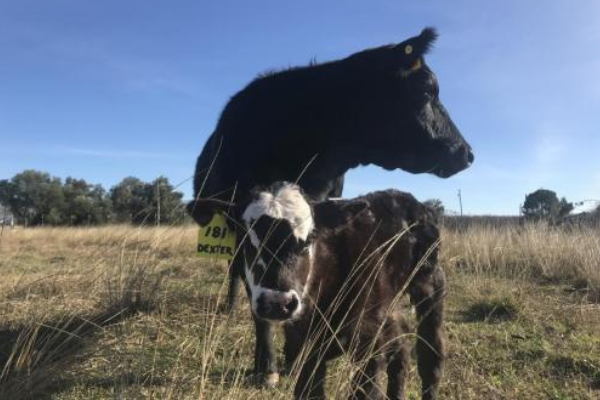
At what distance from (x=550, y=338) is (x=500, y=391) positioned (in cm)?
172

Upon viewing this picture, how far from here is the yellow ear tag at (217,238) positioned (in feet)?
12.0

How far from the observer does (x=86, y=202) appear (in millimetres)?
24016

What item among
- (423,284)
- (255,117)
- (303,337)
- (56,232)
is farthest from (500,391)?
(56,232)

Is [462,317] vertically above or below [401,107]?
below

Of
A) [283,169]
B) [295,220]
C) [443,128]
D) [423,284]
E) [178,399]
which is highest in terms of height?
[443,128]

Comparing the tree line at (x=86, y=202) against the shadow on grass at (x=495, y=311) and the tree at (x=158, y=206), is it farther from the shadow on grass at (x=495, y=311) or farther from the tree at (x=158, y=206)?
the shadow on grass at (x=495, y=311)

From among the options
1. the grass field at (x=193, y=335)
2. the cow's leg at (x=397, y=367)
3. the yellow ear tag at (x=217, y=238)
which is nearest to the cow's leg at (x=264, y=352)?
the grass field at (x=193, y=335)

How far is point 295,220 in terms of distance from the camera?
315 cm

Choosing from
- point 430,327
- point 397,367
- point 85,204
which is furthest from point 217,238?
point 85,204

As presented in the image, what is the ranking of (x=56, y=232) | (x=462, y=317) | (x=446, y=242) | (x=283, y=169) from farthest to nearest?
(x=56, y=232) < (x=446, y=242) < (x=462, y=317) < (x=283, y=169)

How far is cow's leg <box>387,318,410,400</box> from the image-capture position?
3.50 metres

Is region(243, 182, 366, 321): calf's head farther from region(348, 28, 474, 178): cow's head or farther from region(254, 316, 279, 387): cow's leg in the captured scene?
region(348, 28, 474, 178): cow's head

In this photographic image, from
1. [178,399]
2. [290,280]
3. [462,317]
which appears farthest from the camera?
[462,317]

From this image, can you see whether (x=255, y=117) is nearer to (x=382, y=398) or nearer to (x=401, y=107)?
(x=401, y=107)
